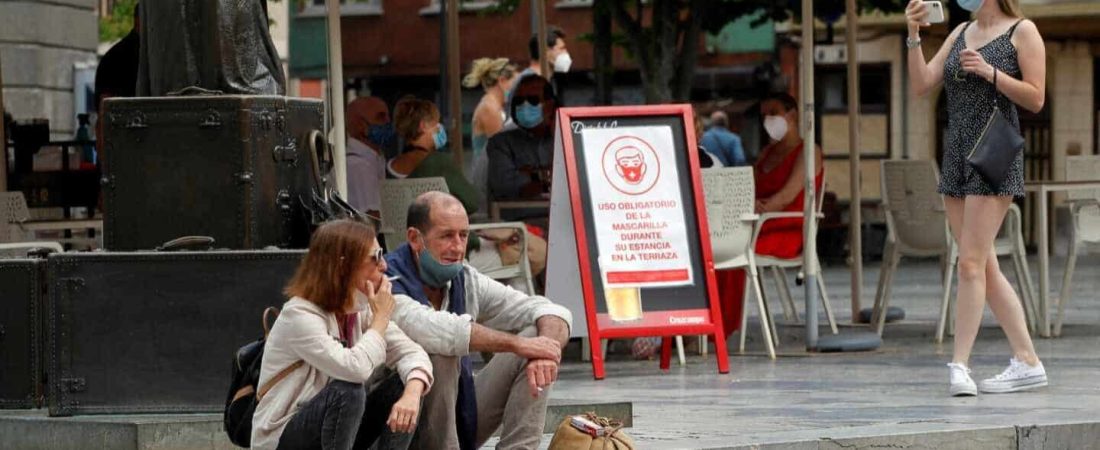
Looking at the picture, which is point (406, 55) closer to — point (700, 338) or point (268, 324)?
point (700, 338)

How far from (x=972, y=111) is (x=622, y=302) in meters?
2.28

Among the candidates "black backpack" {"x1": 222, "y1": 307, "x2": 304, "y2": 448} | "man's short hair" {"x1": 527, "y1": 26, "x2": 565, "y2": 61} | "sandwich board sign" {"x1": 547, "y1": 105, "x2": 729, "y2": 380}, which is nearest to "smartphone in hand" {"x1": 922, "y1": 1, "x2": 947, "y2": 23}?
"sandwich board sign" {"x1": 547, "y1": 105, "x2": 729, "y2": 380}

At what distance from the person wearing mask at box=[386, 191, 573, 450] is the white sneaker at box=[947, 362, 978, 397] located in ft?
10.1

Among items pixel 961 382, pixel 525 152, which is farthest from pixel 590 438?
pixel 525 152

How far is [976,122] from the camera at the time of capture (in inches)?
435

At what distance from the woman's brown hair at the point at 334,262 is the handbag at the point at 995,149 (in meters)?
4.26

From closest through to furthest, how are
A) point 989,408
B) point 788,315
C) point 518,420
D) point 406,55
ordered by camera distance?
1. point 518,420
2. point 989,408
3. point 788,315
4. point 406,55

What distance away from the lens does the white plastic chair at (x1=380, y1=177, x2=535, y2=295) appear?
1259cm

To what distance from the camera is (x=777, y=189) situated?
14.6m

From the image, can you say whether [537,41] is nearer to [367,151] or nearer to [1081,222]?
[1081,222]

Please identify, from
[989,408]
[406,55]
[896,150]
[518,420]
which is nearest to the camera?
[518,420]

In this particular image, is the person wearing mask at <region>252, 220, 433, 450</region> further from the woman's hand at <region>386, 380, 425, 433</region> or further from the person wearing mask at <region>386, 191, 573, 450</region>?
the person wearing mask at <region>386, 191, 573, 450</region>

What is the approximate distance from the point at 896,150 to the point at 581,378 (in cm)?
2515

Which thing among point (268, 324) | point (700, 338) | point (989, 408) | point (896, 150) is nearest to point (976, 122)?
point (989, 408)
